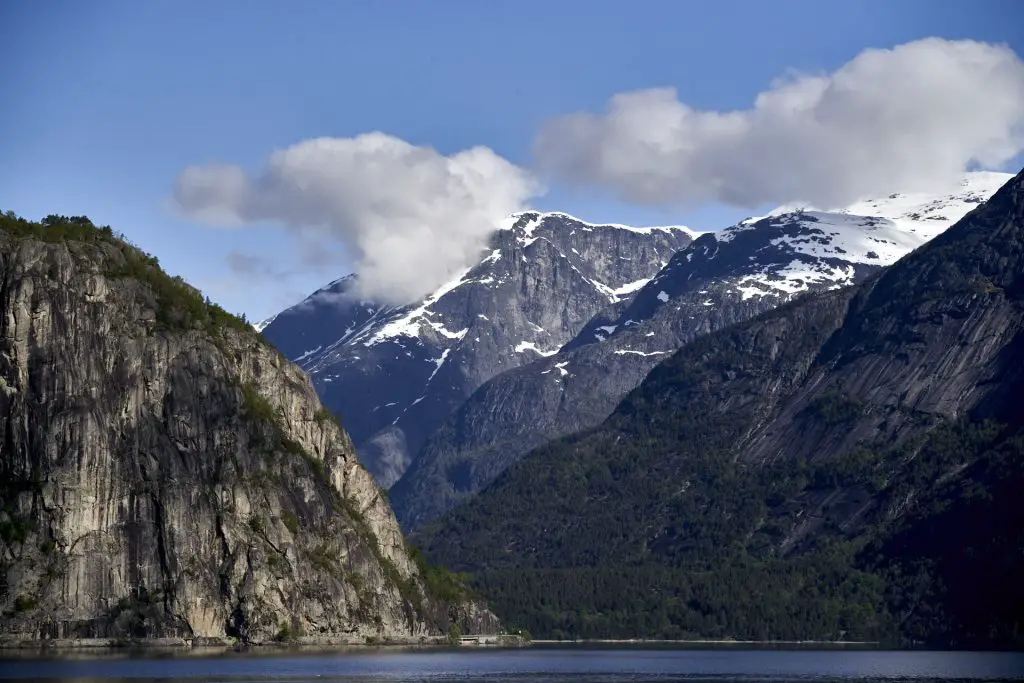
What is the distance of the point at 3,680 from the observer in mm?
193500

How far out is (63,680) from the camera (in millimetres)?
199000

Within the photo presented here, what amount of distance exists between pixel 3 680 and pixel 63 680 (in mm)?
7372
